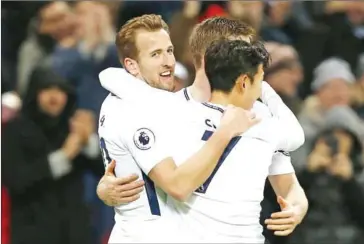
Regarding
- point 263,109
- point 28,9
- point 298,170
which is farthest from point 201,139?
point 28,9

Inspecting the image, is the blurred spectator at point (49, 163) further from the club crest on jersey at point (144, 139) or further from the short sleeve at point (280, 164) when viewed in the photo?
the club crest on jersey at point (144, 139)

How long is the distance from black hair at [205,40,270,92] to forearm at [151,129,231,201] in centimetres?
17

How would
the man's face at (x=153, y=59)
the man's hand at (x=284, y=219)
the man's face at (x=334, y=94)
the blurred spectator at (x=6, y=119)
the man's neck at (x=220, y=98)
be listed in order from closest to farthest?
the man's neck at (x=220, y=98), the man's hand at (x=284, y=219), the man's face at (x=153, y=59), the blurred spectator at (x=6, y=119), the man's face at (x=334, y=94)

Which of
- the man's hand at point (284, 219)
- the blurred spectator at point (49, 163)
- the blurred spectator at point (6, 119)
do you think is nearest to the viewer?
the man's hand at point (284, 219)

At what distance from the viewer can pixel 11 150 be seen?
18.9 ft

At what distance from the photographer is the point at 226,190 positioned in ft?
10.5

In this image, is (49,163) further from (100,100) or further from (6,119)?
(100,100)

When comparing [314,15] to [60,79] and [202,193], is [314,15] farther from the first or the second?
[202,193]

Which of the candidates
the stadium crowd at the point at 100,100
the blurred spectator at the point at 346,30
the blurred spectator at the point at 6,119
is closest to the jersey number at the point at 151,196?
the stadium crowd at the point at 100,100

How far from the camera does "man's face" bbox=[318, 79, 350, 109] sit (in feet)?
20.8

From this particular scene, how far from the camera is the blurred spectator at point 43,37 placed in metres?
6.42

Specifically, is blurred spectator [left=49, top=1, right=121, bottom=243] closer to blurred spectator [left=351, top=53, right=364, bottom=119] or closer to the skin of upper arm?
blurred spectator [left=351, top=53, right=364, bottom=119]

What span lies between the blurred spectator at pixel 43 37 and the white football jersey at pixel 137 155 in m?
3.04

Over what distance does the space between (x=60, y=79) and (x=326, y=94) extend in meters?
1.63
